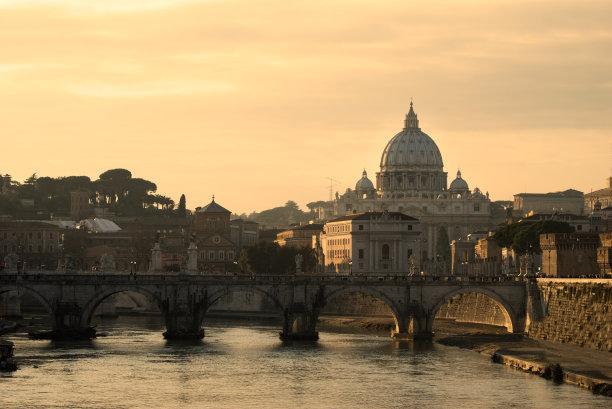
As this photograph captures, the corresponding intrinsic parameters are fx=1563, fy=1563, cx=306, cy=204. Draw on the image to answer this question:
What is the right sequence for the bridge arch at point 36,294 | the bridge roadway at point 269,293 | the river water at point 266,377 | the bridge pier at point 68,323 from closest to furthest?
the river water at point 266,377, the bridge pier at point 68,323, the bridge arch at point 36,294, the bridge roadway at point 269,293

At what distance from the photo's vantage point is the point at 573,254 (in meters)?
113

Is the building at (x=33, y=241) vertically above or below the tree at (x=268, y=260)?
above

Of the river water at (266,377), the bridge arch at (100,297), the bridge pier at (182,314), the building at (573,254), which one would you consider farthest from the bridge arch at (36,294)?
the building at (573,254)

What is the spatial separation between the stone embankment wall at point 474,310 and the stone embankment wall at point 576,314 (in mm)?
10162

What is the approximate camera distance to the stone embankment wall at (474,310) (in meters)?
106

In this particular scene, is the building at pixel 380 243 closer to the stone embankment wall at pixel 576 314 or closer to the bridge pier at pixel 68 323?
the stone embankment wall at pixel 576 314

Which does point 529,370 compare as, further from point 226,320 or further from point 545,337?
point 226,320

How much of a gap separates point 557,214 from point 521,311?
68423 mm

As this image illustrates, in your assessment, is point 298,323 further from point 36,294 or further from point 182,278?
point 36,294

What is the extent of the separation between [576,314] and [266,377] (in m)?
19.3

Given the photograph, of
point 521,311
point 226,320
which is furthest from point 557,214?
point 521,311

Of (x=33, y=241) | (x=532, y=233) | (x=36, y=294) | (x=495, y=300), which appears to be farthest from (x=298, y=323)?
Answer: (x=33, y=241)

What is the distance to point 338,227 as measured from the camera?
186750 mm

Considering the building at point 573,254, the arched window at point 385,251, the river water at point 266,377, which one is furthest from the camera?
the arched window at point 385,251
